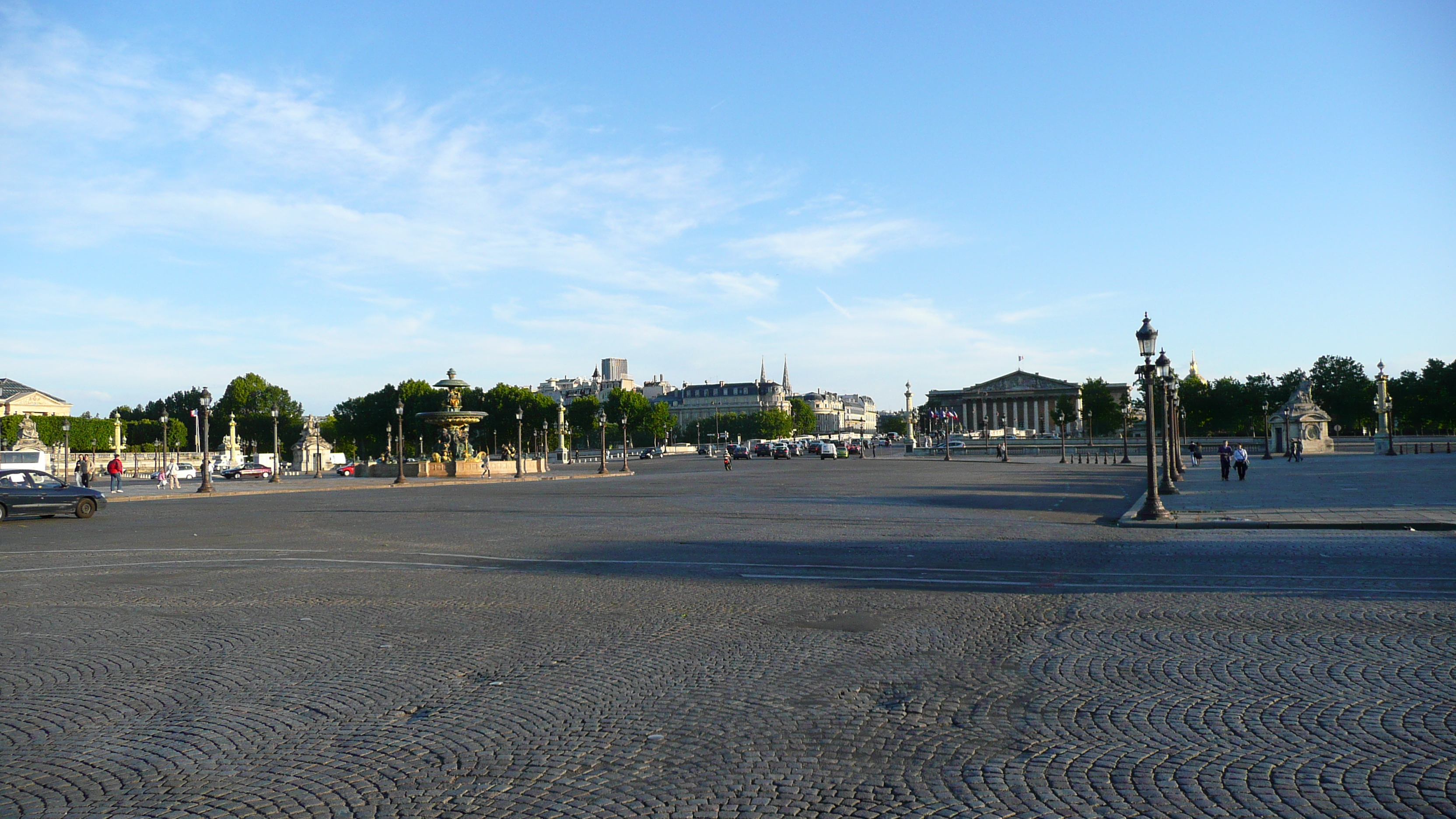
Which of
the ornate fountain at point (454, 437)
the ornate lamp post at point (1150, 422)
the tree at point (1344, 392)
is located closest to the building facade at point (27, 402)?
the ornate fountain at point (454, 437)

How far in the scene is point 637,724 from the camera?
245 inches

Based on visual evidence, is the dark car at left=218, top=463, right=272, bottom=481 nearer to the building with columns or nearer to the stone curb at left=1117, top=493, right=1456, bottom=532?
the stone curb at left=1117, top=493, right=1456, bottom=532

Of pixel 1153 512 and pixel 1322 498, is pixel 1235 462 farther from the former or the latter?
pixel 1153 512

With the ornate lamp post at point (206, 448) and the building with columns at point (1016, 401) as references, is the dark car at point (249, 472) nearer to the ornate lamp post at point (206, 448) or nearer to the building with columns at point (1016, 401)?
the ornate lamp post at point (206, 448)

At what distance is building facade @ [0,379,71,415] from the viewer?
132m

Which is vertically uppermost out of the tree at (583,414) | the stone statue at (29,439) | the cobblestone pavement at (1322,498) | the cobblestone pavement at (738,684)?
the tree at (583,414)

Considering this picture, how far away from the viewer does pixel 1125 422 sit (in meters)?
84.2

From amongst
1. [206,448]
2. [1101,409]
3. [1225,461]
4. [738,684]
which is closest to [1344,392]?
[1101,409]

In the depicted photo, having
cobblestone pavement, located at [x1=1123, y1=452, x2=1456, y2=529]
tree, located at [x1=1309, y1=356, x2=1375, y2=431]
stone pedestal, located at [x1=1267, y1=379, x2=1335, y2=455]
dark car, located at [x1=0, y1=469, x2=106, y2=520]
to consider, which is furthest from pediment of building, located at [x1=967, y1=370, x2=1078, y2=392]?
dark car, located at [x1=0, y1=469, x2=106, y2=520]

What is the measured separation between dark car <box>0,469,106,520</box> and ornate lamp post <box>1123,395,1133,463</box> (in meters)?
58.9

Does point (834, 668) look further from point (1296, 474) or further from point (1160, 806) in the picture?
point (1296, 474)

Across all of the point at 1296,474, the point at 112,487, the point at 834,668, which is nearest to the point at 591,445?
the point at 112,487

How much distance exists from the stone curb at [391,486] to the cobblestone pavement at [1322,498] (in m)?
30.2

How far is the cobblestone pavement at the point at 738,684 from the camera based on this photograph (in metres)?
5.09
